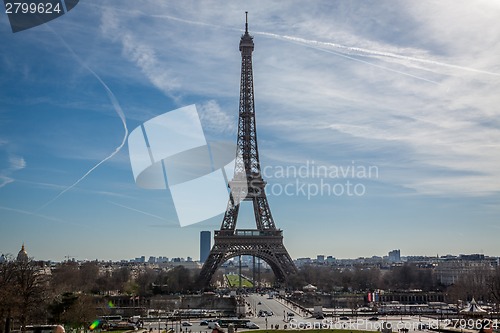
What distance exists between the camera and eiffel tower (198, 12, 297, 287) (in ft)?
243

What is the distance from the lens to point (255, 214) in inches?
3036

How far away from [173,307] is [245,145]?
22867mm

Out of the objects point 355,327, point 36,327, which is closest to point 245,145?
point 355,327

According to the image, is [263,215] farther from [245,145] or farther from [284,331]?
[284,331]

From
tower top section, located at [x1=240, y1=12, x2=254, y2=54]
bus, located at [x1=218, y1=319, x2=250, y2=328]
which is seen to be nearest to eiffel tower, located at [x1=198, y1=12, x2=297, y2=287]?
tower top section, located at [x1=240, y1=12, x2=254, y2=54]

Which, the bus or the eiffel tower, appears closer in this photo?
the bus

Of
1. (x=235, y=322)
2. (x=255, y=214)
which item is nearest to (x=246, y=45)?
(x=255, y=214)

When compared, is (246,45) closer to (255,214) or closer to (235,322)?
(255,214)

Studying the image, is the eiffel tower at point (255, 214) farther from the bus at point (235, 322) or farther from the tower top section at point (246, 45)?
the bus at point (235, 322)

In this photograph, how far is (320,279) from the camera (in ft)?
333

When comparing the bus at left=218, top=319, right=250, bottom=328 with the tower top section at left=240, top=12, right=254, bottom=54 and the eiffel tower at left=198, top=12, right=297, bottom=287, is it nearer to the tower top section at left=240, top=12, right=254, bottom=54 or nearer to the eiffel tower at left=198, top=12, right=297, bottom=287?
the eiffel tower at left=198, top=12, right=297, bottom=287

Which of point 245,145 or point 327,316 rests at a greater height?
point 245,145

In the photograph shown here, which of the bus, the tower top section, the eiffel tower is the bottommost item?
the bus

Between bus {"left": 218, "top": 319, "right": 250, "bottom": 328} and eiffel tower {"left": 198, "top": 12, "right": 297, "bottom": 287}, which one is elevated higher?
eiffel tower {"left": 198, "top": 12, "right": 297, "bottom": 287}
